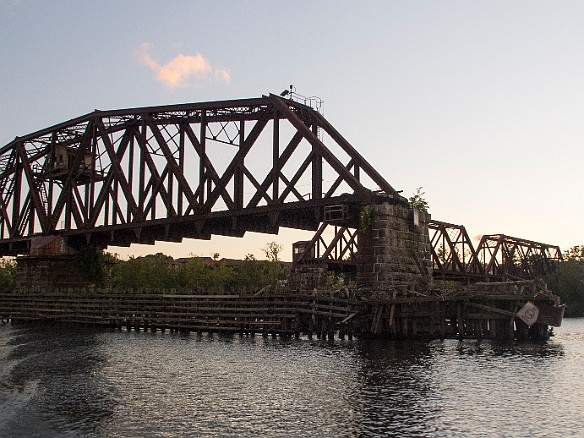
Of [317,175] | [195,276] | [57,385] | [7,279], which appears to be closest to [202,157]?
[317,175]

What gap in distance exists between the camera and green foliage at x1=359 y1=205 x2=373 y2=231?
146 feet

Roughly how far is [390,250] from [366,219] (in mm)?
2612

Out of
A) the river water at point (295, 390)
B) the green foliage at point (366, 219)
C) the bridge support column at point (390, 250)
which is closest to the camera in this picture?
the river water at point (295, 390)

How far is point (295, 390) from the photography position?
23.8 metres

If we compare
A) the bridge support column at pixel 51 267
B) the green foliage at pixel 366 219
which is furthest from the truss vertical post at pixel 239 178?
the bridge support column at pixel 51 267

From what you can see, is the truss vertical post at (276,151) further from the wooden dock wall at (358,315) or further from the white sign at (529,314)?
the white sign at (529,314)

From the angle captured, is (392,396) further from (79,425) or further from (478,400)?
(79,425)

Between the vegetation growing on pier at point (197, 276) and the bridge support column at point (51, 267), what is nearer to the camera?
the bridge support column at point (51, 267)

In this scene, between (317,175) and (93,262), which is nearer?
(317,175)

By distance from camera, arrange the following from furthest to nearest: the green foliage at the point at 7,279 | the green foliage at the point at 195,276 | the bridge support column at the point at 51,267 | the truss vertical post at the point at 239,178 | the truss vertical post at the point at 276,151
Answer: the green foliage at the point at 7,279, the green foliage at the point at 195,276, the bridge support column at the point at 51,267, the truss vertical post at the point at 239,178, the truss vertical post at the point at 276,151

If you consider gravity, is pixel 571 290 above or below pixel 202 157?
below

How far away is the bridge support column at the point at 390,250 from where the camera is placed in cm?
4362

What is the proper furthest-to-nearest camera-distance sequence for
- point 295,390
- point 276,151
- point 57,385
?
point 276,151 → point 57,385 → point 295,390

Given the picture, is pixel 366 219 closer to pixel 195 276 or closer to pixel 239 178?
pixel 239 178
